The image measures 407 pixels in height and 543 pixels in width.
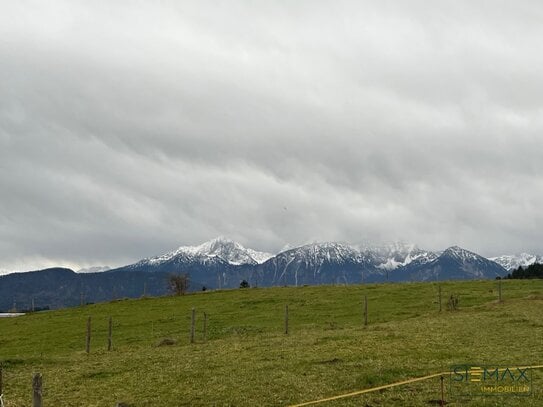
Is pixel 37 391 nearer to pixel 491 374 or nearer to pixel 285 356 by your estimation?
pixel 491 374

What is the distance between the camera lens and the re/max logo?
2503 cm

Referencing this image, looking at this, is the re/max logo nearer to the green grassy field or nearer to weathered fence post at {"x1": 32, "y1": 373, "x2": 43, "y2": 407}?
the green grassy field

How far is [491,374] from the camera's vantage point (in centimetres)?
2573

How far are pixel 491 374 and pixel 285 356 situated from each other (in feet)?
47.6

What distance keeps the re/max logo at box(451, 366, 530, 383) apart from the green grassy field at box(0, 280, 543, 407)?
0.98 meters

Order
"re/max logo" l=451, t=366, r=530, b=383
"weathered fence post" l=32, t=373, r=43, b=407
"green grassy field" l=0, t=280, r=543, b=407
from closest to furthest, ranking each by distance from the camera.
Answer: "weathered fence post" l=32, t=373, r=43, b=407 < "re/max logo" l=451, t=366, r=530, b=383 < "green grassy field" l=0, t=280, r=543, b=407

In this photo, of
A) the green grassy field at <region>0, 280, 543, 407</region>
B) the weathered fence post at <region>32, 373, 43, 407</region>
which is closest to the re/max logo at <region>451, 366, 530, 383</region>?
the green grassy field at <region>0, 280, 543, 407</region>

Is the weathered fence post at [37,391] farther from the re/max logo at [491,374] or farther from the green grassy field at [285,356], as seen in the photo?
the re/max logo at [491,374]

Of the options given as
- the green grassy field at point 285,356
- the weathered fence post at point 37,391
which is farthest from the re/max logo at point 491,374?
the weathered fence post at point 37,391

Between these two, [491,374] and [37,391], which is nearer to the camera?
[37,391]

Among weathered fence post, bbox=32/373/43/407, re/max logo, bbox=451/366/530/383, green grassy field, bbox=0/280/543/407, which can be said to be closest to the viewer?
weathered fence post, bbox=32/373/43/407

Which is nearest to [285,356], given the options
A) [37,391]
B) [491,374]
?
[491,374]

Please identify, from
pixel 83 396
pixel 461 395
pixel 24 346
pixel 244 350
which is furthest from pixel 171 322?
pixel 461 395

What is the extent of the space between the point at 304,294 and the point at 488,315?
4396 centimetres
